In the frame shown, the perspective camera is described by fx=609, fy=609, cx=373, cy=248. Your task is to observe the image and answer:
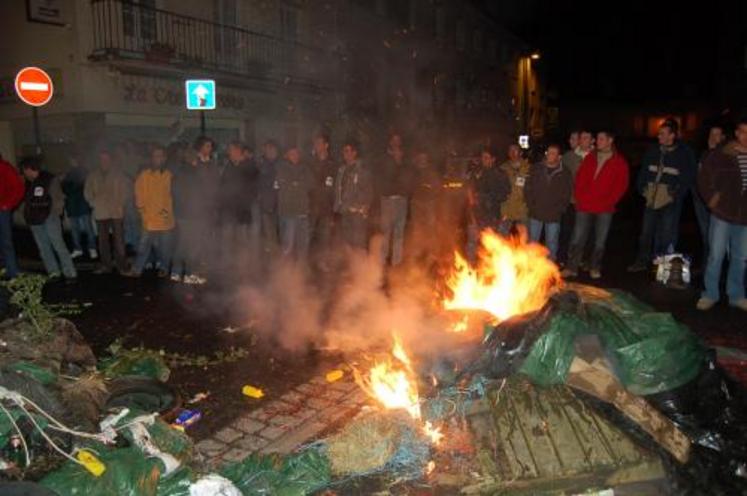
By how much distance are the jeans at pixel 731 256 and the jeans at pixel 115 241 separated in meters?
A: 7.87

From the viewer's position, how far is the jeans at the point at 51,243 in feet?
27.6

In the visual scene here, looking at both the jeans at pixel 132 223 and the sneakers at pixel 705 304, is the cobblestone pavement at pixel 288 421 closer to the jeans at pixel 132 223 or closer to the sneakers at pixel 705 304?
the sneakers at pixel 705 304

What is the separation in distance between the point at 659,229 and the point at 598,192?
1243 mm

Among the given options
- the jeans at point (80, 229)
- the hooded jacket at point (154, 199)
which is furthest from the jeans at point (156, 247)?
the jeans at point (80, 229)

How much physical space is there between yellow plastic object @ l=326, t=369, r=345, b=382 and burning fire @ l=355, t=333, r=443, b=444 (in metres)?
0.37

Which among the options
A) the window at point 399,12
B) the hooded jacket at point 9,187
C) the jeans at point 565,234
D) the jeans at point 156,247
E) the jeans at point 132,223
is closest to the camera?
the hooded jacket at point 9,187

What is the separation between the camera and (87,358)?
452 centimetres

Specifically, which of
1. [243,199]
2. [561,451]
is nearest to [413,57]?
[243,199]

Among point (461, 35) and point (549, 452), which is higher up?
point (461, 35)

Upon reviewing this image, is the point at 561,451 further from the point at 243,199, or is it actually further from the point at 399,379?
the point at 243,199

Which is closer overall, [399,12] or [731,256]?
[731,256]

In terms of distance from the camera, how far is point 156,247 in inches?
348

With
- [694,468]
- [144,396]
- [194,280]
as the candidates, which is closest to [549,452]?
[694,468]

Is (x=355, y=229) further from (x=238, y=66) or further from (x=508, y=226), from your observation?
(x=238, y=66)
